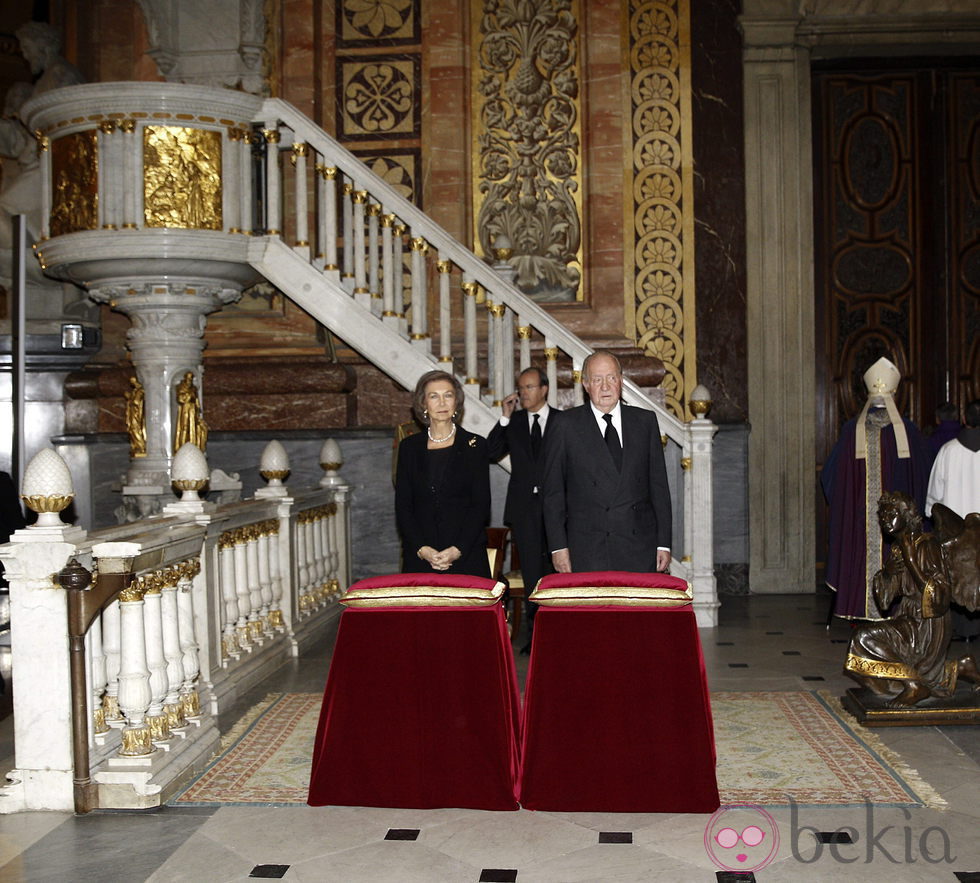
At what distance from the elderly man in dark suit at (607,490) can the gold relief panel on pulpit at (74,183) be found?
4211 mm

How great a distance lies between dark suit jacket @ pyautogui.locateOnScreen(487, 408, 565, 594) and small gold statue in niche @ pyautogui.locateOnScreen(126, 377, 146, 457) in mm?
3108

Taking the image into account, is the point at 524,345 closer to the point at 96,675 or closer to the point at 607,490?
the point at 607,490

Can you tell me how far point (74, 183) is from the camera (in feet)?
24.0

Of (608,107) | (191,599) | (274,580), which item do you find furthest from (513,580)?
(608,107)

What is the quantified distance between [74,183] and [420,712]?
497cm

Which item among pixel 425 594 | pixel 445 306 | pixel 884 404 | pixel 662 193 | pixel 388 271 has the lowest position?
pixel 425 594

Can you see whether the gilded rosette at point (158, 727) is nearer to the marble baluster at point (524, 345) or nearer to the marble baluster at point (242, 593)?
the marble baluster at point (242, 593)

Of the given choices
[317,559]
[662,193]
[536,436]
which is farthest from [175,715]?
[662,193]

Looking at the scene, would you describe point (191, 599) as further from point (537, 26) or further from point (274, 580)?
point (537, 26)

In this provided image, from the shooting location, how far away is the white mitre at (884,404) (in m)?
6.71

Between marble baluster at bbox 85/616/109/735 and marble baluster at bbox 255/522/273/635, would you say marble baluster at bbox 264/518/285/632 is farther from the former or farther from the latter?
marble baluster at bbox 85/616/109/735

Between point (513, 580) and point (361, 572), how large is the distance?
93.1 inches

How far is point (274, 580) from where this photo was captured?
6.35 meters

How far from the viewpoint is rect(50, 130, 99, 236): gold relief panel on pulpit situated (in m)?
7.25
